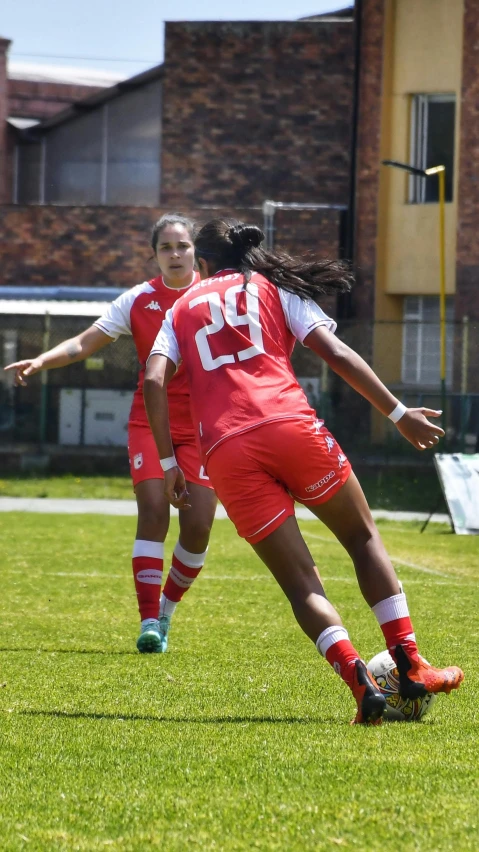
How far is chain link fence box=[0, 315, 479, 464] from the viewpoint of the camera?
65.9 feet

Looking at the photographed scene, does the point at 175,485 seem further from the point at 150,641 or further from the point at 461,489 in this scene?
the point at 461,489

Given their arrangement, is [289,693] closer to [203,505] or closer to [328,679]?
[328,679]

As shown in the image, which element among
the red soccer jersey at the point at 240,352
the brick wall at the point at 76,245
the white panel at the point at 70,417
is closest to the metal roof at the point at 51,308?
the brick wall at the point at 76,245

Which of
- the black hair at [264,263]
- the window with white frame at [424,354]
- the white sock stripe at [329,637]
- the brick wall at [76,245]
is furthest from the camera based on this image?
the brick wall at [76,245]

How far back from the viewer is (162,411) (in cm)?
508

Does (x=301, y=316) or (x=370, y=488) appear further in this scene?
(x=370, y=488)

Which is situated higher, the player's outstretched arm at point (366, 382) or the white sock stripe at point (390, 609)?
the player's outstretched arm at point (366, 382)

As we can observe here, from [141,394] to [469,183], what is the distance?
16534mm

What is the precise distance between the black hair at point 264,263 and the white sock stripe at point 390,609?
1197 millimetres

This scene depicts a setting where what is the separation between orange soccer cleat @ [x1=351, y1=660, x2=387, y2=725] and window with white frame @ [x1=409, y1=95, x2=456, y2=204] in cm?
1935

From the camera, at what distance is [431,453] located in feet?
63.3

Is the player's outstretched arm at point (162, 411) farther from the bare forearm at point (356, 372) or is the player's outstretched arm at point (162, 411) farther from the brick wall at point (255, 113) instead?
the brick wall at point (255, 113)

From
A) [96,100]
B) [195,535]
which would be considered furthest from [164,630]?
[96,100]

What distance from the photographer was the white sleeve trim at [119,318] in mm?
6766
